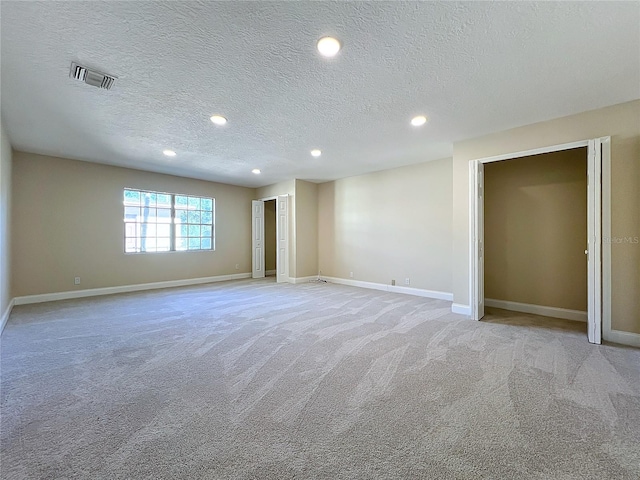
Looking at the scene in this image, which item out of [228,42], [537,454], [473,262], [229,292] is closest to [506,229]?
[473,262]

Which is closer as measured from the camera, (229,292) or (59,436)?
(59,436)

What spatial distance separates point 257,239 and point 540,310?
6.48 metres

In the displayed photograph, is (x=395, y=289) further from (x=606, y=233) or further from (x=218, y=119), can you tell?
(x=218, y=119)

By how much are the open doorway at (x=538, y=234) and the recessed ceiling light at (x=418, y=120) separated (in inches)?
75.7

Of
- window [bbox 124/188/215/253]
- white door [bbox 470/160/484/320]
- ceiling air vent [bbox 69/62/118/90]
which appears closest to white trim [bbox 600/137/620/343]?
white door [bbox 470/160/484/320]

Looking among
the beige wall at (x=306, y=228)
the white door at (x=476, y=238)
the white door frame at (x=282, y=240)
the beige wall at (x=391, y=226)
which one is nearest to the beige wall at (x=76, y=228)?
the white door frame at (x=282, y=240)

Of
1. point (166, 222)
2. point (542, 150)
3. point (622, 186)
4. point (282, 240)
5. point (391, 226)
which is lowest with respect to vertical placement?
point (282, 240)

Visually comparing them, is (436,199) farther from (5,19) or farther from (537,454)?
(5,19)

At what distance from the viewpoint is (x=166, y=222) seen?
22.0 ft

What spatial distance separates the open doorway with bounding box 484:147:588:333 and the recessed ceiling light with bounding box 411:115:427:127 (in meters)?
1.92

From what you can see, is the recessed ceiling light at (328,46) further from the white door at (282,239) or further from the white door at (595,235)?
the white door at (282,239)

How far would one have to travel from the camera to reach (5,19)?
6.16 feet

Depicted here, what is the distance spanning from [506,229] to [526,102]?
224 cm

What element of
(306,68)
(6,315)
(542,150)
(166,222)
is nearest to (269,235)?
(166,222)
